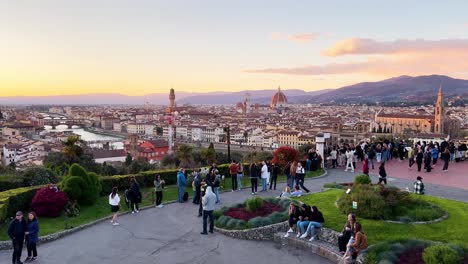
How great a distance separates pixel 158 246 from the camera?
→ 30.0 feet

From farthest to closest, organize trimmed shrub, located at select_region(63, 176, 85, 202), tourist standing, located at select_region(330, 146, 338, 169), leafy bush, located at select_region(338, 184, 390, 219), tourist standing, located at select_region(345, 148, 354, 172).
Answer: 1. tourist standing, located at select_region(330, 146, 338, 169)
2. tourist standing, located at select_region(345, 148, 354, 172)
3. trimmed shrub, located at select_region(63, 176, 85, 202)
4. leafy bush, located at select_region(338, 184, 390, 219)

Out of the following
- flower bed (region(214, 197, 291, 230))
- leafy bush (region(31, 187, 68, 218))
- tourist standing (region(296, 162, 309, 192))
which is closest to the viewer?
flower bed (region(214, 197, 291, 230))

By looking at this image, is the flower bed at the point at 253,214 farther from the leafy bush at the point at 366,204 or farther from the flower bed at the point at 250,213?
the leafy bush at the point at 366,204

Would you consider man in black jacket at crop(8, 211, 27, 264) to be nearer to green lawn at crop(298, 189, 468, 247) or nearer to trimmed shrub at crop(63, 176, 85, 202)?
trimmed shrub at crop(63, 176, 85, 202)

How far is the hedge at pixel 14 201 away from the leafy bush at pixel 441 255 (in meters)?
9.17

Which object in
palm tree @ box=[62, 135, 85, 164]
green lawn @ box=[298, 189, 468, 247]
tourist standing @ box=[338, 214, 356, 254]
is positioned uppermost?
tourist standing @ box=[338, 214, 356, 254]

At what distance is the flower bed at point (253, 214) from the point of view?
9.88 m

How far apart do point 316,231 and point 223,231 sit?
2.16 m

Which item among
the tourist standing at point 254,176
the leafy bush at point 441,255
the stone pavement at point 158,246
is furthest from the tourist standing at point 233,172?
the leafy bush at point 441,255

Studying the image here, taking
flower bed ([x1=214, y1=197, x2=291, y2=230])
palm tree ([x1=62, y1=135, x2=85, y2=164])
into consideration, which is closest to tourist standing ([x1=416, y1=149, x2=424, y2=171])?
flower bed ([x1=214, y1=197, x2=291, y2=230])

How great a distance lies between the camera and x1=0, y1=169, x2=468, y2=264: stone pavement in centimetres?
842

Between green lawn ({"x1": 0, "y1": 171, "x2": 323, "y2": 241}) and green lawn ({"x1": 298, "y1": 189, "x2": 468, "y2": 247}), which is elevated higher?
green lawn ({"x1": 298, "y1": 189, "x2": 468, "y2": 247})

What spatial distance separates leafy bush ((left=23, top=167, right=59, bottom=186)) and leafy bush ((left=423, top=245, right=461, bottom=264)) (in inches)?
458

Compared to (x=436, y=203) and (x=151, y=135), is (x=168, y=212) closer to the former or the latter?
(x=436, y=203)
